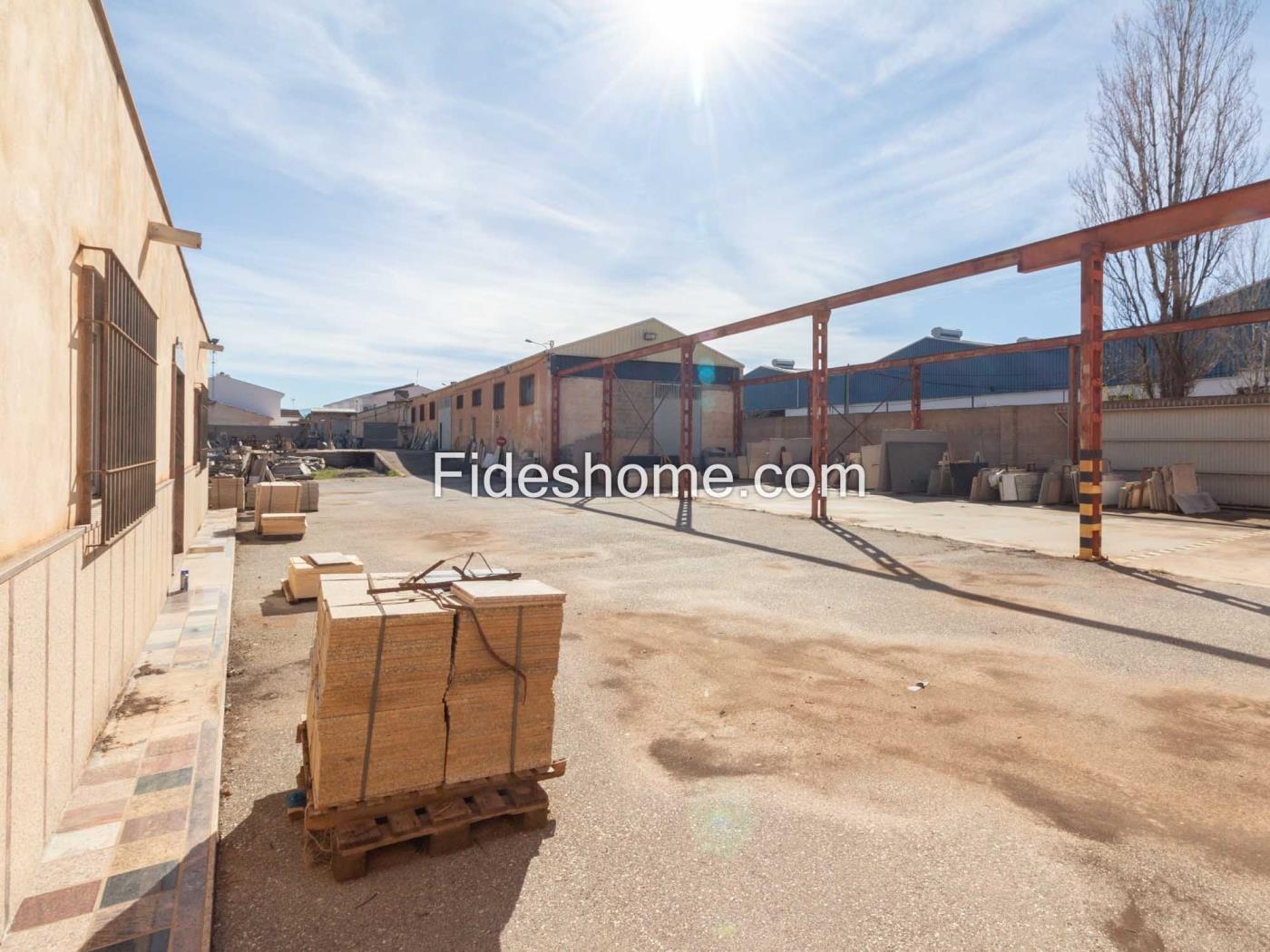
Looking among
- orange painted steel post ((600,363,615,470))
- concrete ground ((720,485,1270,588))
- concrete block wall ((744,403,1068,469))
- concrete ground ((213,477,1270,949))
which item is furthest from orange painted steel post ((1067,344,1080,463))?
orange painted steel post ((600,363,615,470))

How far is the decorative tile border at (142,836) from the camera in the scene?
2.41m

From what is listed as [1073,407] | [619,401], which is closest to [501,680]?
[1073,407]

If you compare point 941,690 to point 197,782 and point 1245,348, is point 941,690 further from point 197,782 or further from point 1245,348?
point 1245,348

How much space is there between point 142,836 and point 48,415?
1.88 m

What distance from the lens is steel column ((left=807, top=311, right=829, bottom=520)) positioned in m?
15.3

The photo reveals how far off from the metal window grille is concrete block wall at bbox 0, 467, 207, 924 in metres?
0.32

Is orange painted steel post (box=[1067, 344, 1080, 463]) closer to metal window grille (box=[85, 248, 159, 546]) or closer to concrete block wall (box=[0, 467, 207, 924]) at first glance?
metal window grille (box=[85, 248, 159, 546])

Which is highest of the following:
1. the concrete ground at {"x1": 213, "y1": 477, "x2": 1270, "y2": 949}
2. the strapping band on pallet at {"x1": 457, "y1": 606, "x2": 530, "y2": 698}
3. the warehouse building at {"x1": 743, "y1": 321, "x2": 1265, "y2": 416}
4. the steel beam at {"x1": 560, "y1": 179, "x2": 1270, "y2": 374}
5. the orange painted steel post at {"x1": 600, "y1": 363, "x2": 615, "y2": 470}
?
the warehouse building at {"x1": 743, "y1": 321, "x2": 1265, "y2": 416}

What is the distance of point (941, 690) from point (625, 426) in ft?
89.2

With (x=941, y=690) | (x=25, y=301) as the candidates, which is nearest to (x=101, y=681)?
(x=25, y=301)

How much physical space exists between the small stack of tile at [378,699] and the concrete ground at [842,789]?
346 mm

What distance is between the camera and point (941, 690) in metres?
4.94

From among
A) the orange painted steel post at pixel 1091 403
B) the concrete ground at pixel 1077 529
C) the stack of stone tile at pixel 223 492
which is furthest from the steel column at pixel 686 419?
the stack of stone tile at pixel 223 492

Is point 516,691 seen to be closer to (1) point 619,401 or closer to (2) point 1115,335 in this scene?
(2) point 1115,335
